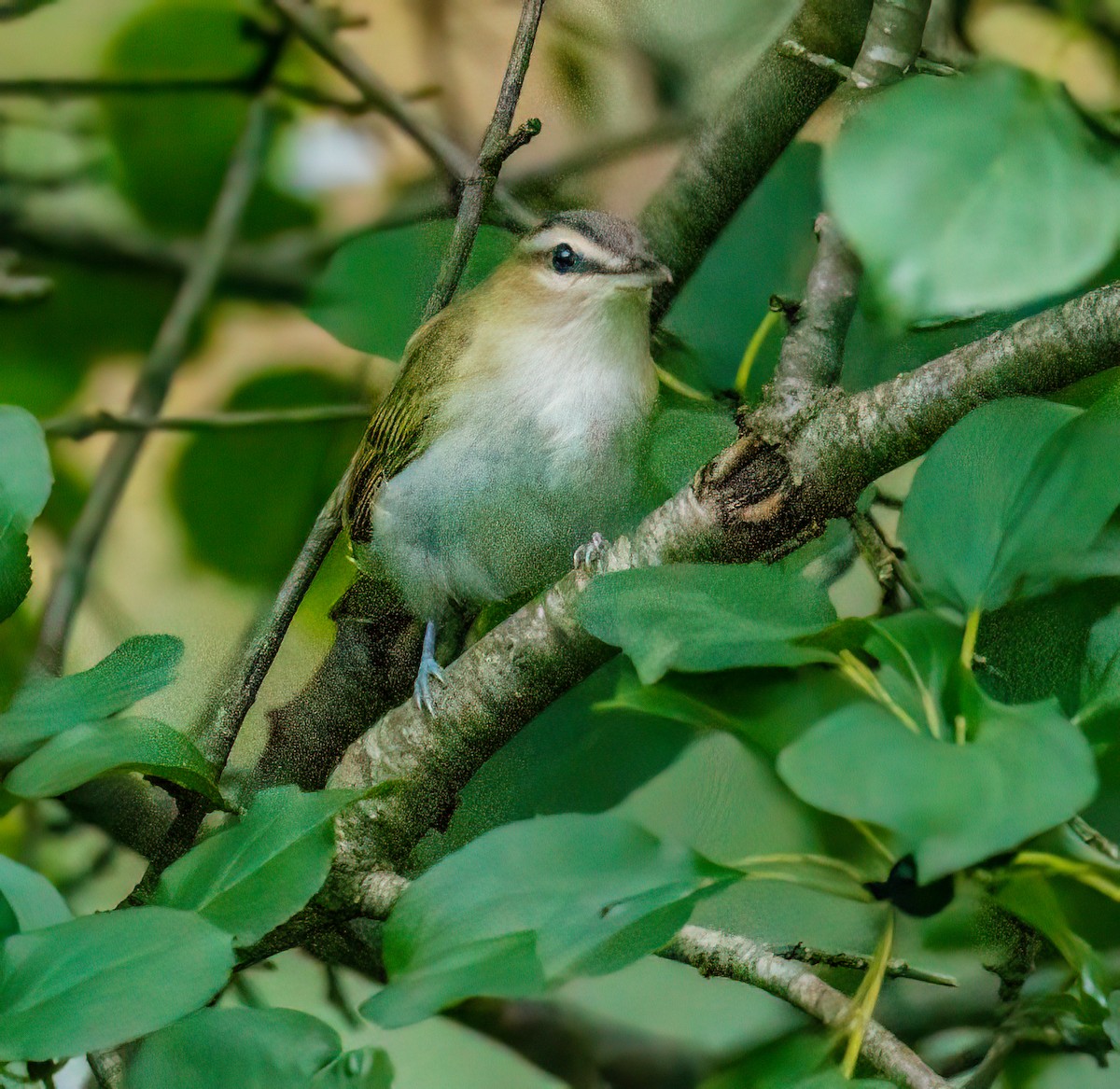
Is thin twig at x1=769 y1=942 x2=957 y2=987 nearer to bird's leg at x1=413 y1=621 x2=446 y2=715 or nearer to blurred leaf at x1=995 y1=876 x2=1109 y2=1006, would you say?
blurred leaf at x1=995 y1=876 x2=1109 y2=1006

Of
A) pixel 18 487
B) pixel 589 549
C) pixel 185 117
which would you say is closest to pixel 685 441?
pixel 589 549

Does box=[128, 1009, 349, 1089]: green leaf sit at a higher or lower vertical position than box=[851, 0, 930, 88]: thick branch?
lower

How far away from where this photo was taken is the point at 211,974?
352 mm

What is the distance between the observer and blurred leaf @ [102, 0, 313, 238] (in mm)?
922

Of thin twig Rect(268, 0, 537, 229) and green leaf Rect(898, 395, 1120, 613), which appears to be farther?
thin twig Rect(268, 0, 537, 229)

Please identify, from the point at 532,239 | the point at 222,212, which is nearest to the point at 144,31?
the point at 222,212

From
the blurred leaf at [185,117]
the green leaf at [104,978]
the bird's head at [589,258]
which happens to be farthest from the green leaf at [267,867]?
the blurred leaf at [185,117]

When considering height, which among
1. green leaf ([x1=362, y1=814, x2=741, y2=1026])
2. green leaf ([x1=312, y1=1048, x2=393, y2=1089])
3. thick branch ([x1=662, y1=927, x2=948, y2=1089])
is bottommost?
thick branch ([x1=662, y1=927, x2=948, y2=1089])

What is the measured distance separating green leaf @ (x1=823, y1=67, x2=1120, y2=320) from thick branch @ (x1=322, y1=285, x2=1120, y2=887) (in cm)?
11

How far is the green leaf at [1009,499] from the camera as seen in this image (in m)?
0.34

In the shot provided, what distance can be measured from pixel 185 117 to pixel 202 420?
0.30 m

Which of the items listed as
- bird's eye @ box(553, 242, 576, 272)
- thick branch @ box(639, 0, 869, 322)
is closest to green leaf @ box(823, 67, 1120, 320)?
thick branch @ box(639, 0, 869, 322)

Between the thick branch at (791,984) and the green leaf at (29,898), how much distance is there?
0.75ft

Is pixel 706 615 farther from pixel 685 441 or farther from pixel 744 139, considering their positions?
pixel 744 139
